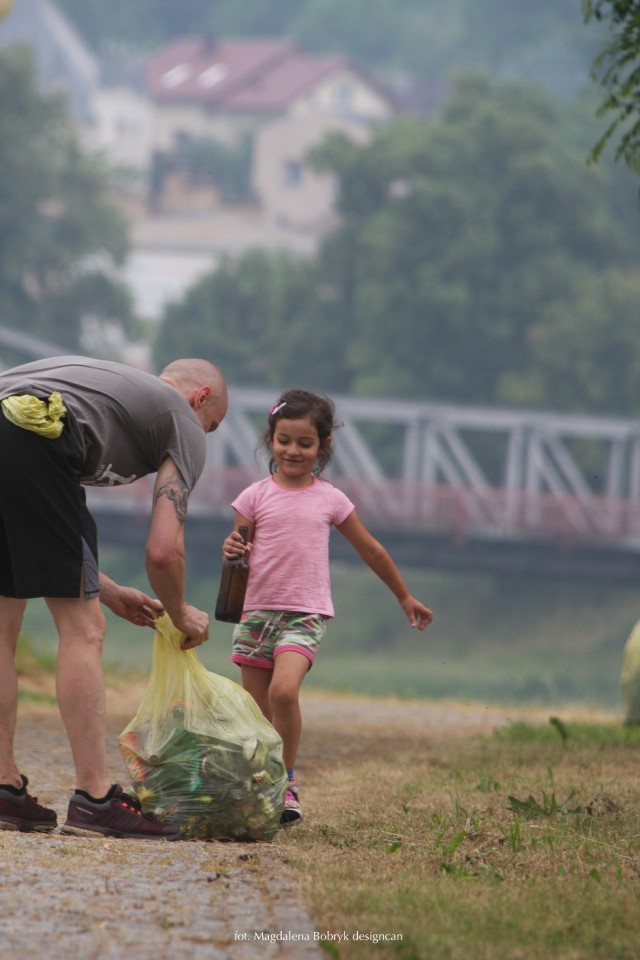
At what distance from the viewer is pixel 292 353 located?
52.1m

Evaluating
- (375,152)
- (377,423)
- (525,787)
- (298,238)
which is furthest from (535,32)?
(525,787)

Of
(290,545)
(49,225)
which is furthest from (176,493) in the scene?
(49,225)

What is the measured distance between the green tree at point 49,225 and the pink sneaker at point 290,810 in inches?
1918

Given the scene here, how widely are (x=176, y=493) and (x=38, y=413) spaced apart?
401mm

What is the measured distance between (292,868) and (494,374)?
1841 inches

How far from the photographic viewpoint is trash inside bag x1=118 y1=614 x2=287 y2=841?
181 inches

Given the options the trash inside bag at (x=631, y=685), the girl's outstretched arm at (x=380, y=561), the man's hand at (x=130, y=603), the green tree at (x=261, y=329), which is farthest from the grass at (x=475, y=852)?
the green tree at (x=261, y=329)

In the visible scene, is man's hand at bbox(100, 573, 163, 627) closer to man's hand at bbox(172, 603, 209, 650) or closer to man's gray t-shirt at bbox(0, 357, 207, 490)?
man's hand at bbox(172, 603, 209, 650)

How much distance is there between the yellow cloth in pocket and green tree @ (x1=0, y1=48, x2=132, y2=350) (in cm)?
4919

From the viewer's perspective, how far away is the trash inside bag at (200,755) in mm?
4586

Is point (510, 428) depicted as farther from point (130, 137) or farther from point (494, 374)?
point (130, 137)

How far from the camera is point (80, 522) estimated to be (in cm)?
437

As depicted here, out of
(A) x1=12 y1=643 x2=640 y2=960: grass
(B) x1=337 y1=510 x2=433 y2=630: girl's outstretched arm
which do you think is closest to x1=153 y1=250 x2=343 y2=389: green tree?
(A) x1=12 y1=643 x2=640 y2=960: grass

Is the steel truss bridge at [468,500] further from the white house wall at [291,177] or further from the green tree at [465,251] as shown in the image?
the white house wall at [291,177]
